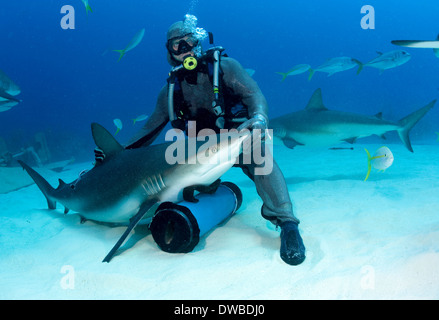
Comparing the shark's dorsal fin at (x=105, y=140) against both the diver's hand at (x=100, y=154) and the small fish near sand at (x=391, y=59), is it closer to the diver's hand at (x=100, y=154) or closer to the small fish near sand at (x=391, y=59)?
the diver's hand at (x=100, y=154)

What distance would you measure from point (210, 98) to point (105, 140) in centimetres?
150

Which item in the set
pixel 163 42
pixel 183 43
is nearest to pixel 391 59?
pixel 183 43

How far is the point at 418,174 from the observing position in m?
5.58

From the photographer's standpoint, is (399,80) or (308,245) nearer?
(308,245)

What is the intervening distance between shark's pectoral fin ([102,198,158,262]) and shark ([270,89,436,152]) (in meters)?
4.75

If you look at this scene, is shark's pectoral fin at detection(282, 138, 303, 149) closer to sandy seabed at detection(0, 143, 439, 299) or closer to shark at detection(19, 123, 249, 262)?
sandy seabed at detection(0, 143, 439, 299)

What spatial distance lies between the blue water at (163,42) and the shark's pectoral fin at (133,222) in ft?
290

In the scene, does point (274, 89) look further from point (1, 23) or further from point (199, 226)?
point (1, 23)

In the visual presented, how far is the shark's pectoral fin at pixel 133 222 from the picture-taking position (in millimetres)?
2629

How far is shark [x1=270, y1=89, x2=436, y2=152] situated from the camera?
588 centimetres

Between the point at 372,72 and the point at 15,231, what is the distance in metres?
102

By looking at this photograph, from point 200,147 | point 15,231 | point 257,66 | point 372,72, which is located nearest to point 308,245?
point 200,147

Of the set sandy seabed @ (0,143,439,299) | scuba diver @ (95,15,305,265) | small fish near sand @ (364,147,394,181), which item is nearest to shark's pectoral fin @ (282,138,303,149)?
small fish near sand @ (364,147,394,181)

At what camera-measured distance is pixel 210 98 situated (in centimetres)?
374
